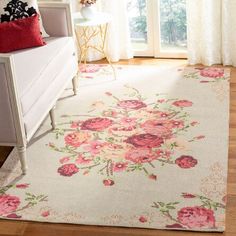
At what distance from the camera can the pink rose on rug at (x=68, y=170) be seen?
327cm

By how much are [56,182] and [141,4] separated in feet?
7.35

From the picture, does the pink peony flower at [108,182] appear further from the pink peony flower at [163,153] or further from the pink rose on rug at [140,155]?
the pink peony flower at [163,153]

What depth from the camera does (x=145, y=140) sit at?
11.7 ft

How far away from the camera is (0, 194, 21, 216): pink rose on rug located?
2975mm

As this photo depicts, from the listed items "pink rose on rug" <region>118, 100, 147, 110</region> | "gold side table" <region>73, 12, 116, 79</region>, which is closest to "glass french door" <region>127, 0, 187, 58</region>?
"gold side table" <region>73, 12, 116, 79</region>

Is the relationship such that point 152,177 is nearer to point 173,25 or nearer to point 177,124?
point 177,124

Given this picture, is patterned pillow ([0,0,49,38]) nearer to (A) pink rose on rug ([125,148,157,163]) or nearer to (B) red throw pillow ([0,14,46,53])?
(B) red throw pillow ([0,14,46,53])

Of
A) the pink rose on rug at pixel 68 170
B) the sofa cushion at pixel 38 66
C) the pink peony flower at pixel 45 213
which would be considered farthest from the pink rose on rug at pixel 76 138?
the pink peony flower at pixel 45 213

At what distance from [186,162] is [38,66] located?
117 cm

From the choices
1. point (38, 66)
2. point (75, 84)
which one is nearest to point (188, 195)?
point (38, 66)

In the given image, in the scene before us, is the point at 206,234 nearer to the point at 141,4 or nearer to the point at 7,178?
the point at 7,178

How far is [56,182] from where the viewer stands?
10.4 feet

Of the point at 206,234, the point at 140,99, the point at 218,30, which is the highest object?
the point at 218,30

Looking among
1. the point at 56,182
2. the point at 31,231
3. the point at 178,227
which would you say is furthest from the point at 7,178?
the point at 178,227
